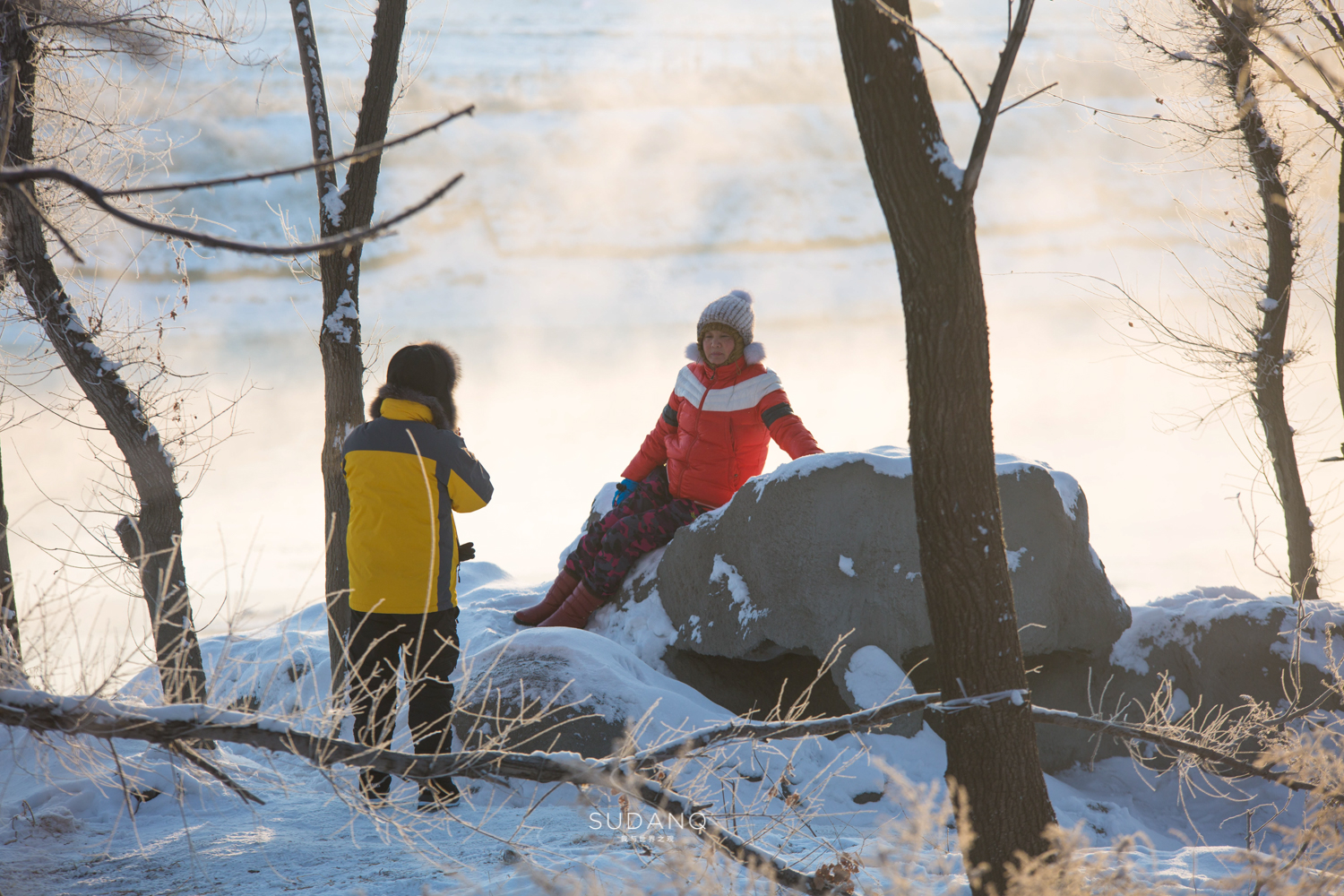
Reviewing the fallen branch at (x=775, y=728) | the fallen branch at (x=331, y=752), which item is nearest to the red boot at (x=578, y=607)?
the fallen branch at (x=775, y=728)

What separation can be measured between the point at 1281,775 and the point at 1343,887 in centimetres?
50

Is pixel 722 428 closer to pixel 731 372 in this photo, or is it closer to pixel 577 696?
pixel 731 372

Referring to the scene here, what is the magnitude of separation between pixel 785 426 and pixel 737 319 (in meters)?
0.73

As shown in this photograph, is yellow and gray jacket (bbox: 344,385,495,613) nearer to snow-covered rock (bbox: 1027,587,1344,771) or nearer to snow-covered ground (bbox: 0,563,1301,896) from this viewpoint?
snow-covered ground (bbox: 0,563,1301,896)

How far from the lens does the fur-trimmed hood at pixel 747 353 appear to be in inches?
212

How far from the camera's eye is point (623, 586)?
5938 millimetres

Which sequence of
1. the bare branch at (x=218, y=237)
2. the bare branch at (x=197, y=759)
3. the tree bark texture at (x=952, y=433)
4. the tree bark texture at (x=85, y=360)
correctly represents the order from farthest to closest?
the tree bark texture at (x=85, y=360) → the tree bark texture at (x=952, y=433) → the bare branch at (x=197, y=759) → the bare branch at (x=218, y=237)

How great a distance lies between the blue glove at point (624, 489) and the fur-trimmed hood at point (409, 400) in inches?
91.8

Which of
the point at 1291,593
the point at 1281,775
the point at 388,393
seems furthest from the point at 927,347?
the point at 1291,593

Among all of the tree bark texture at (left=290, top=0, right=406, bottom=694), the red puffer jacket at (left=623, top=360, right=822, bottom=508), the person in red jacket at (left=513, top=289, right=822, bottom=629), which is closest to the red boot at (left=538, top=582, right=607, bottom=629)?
the person in red jacket at (left=513, top=289, right=822, bottom=629)

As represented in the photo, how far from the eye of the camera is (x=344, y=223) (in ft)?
17.6

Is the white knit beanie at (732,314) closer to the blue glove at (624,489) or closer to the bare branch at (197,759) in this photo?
the blue glove at (624,489)

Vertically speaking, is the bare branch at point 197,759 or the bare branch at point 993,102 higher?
the bare branch at point 993,102

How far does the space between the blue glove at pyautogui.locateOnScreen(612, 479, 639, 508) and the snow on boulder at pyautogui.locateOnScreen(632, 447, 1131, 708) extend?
1.02 m
